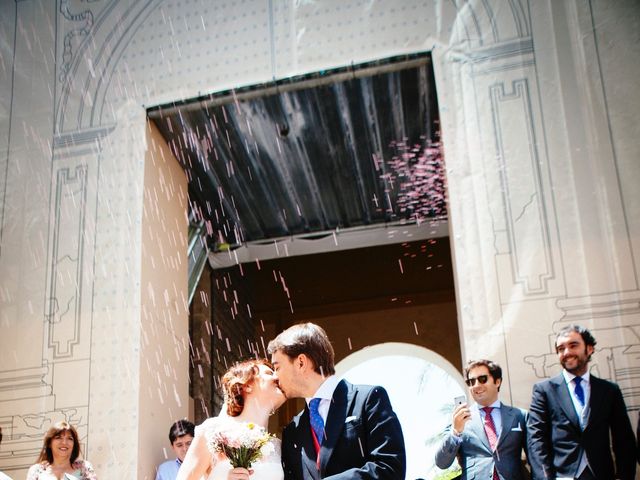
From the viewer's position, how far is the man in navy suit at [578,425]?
4.25m

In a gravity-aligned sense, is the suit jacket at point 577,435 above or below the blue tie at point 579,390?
below

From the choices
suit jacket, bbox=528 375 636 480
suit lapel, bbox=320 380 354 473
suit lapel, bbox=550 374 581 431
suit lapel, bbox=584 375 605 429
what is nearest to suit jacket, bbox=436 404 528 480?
suit jacket, bbox=528 375 636 480

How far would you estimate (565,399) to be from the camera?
4445 mm

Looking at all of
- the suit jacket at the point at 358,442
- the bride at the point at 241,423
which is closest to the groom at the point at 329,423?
the suit jacket at the point at 358,442

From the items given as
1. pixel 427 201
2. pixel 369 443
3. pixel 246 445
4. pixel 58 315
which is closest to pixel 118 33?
pixel 58 315

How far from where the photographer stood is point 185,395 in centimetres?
708

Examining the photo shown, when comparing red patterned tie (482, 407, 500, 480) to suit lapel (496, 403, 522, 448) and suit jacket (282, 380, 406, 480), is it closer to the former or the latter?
suit lapel (496, 403, 522, 448)

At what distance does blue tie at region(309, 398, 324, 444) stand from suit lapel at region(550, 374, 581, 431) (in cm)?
217

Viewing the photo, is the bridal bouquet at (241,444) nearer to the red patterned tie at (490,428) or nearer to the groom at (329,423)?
the groom at (329,423)

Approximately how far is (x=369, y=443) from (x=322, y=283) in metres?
10.4

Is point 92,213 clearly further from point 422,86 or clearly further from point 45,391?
point 422,86

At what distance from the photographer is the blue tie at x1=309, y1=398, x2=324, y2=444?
2684mm

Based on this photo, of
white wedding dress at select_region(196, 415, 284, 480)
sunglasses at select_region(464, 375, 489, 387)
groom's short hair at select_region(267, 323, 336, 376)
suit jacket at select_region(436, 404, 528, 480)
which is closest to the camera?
groom's short hair at select_region(267, 323, 336, 376)

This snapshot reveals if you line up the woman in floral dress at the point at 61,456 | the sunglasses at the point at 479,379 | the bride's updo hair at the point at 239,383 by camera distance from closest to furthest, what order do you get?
the bride's updo hair at the point at 239,383 < the sunglasses at the point at 479,379 < the woman in floral dress at the point at 61,456
